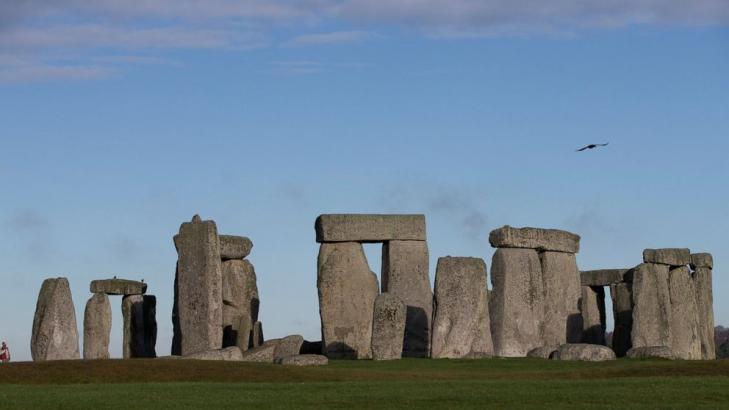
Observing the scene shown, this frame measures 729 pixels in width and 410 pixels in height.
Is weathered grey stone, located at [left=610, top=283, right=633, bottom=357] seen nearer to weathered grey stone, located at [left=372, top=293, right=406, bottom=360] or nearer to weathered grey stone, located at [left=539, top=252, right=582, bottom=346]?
weathered grey stone, located at [left=539, top=252, right=582, bottom=346]

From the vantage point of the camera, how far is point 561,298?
4247 centimetres

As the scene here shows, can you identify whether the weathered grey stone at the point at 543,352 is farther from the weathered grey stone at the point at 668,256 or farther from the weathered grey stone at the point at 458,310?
the weathered grey stone at the point at 668,256

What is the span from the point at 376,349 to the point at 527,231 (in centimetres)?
721

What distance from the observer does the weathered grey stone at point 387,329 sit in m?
35.0

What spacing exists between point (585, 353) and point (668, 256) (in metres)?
7.88

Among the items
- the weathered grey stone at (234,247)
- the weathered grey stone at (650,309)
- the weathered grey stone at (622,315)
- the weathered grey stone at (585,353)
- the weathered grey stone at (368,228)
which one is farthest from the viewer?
the weathered grey stone at (622,315)

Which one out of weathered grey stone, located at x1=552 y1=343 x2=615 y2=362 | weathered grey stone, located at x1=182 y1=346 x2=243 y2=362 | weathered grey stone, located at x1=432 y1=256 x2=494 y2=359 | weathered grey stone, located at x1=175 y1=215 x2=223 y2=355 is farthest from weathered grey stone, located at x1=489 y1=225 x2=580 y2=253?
weathered grey stone, located at x1=182 y1=346 x2=243 y2=362

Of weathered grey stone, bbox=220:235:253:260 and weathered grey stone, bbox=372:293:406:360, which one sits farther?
weathered grey stone, bbox=220:235:253:260

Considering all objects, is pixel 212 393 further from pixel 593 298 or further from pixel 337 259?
pixel 593 298

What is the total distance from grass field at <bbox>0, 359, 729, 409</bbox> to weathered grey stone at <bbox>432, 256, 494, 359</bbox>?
237cm

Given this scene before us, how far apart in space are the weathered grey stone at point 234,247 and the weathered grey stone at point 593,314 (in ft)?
28.1

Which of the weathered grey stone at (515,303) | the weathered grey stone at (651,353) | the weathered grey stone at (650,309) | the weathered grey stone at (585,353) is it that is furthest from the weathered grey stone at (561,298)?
the weathered grey stone at (585,353)

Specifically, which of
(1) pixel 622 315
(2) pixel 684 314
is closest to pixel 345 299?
(1) pixel 622 315

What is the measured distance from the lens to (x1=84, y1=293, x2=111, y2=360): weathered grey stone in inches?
1618
